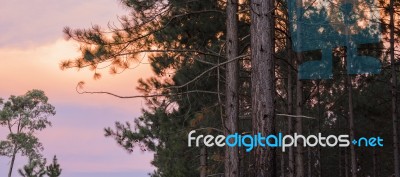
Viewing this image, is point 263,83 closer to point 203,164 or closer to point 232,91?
point 232,91

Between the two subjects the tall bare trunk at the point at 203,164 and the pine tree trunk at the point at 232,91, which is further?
the tall bare trunk at the point at 203,164

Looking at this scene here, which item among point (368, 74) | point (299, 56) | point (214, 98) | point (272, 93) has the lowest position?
point (272, 93)

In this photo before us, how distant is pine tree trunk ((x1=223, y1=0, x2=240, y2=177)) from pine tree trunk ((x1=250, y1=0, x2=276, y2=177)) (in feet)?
9.14

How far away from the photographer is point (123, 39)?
10469 millimetres

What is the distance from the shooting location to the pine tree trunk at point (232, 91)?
9.96 m

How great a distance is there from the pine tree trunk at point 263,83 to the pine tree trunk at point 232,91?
9.14 ft

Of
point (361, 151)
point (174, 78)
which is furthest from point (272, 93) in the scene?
point (361, 151)

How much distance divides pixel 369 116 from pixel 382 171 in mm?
11107

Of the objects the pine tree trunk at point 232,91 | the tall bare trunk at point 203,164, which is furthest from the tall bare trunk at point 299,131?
the pine tree trunk at point 232,91

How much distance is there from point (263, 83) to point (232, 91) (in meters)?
3.08

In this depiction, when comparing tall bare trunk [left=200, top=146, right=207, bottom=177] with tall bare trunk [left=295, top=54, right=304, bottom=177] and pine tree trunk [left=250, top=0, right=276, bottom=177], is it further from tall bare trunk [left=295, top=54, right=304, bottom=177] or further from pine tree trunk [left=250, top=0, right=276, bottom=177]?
pine tree trunk [left=250, top=0, right=276, bottom=177]

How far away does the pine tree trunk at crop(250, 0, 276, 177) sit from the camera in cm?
668

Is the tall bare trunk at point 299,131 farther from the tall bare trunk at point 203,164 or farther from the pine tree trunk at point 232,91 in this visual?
the pine tree trunk at point 232,91

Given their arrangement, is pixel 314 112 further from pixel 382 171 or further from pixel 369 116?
pixel 382 171
